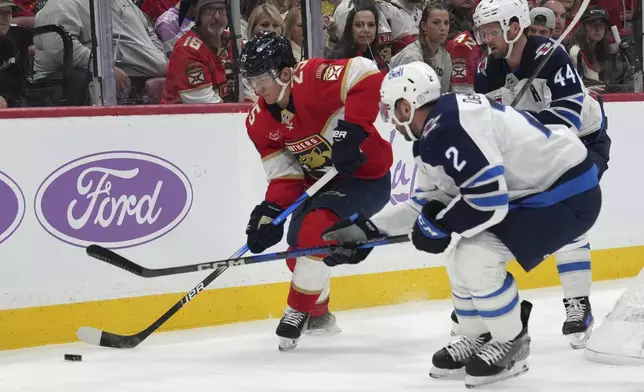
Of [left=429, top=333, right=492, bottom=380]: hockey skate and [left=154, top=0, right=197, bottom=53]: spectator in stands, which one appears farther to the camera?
[left=154, top=0, right=197, bottom=53]: spectator in stands

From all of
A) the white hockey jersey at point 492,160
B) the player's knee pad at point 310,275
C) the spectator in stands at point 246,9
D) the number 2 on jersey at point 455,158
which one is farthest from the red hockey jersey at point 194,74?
the number 2 on jersey at point 455,158

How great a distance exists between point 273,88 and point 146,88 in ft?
3.17

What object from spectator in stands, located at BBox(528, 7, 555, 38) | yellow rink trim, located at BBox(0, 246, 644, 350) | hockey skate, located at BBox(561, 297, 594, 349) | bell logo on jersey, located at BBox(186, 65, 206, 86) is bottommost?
yellow rink trim, located at BBox(0, 246, 644, 350)

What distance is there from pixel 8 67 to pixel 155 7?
0.94 metres

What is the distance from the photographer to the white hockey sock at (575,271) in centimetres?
396

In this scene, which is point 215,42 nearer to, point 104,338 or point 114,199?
point 114,199

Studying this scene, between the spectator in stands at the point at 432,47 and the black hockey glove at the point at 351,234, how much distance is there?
1.98 metres

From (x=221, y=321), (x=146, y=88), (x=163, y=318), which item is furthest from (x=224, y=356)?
(x=146, y=88)

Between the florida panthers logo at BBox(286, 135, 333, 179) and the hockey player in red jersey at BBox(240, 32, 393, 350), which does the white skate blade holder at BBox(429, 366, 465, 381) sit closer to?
the hockey player in red jersey at BBox(240, 32, 393, 350)

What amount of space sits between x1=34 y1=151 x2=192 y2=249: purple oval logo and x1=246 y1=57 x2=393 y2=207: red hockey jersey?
545 mm

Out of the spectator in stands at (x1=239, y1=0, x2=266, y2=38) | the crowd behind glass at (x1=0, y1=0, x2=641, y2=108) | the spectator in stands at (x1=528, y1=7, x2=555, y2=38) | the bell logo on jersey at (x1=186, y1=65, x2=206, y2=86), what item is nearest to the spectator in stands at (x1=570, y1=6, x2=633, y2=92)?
the crowd behind glass at (x1=0, y1=0, x2=641, y2=108)

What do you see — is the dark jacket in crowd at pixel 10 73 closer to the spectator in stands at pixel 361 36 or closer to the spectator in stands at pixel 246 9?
the spectator in stands at pixel 246 9

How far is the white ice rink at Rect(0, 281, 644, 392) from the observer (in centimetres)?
340

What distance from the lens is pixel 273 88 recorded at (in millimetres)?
3807
